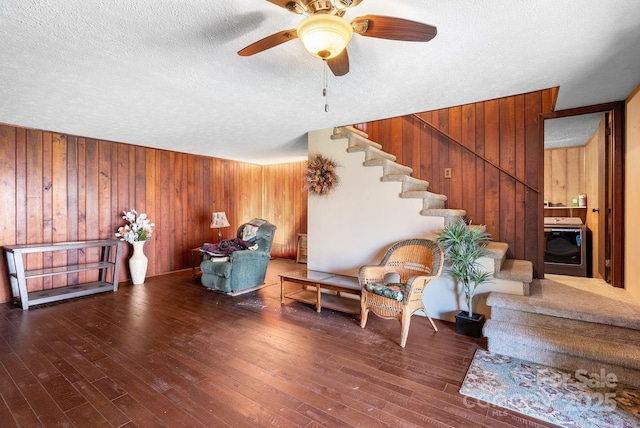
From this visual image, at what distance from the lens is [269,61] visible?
221 cm

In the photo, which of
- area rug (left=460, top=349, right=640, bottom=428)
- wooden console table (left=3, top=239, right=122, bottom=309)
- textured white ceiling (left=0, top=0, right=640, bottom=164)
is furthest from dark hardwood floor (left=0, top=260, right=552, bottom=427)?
textured white ceiling (left=0, top=0, right=640, bottom=164)

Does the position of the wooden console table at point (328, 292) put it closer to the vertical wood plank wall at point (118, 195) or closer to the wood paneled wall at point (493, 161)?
the wood paneled wall at point (493, 161)

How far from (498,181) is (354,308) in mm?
2315

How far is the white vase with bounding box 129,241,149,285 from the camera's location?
4773 millimetres

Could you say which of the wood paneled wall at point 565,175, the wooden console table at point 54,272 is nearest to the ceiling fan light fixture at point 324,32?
the wooden console table at point 54,272

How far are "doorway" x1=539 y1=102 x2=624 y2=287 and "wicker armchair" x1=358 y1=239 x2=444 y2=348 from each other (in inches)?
56.9

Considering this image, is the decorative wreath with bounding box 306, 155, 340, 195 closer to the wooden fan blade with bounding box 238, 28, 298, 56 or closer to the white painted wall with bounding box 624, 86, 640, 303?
the wooden fan blade with bounding box 238, 28, 298, 56

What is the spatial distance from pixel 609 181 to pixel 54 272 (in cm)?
663

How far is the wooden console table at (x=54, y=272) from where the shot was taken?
3604mm

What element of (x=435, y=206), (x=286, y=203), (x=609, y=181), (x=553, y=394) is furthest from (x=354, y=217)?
(x=286, y=203)

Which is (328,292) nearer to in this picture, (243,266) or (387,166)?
(243,266)

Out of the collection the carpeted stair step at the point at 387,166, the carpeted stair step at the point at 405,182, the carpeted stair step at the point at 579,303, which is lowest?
the carpeted stair step at the point at 579,303

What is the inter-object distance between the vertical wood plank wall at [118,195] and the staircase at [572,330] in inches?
185

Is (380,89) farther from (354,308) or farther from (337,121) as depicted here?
(354,308)
